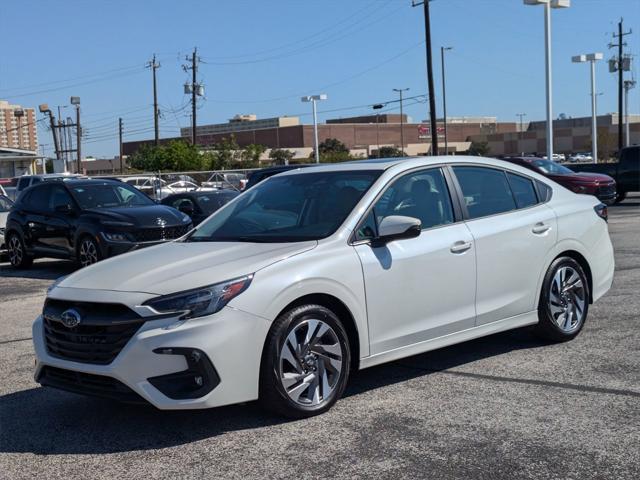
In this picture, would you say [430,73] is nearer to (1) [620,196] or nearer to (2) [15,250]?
(1) [620,196]

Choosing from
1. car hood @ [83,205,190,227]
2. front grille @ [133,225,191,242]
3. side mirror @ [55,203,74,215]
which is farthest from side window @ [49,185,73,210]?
front grille @ [133,225,191,242]

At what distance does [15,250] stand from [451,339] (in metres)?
11.3

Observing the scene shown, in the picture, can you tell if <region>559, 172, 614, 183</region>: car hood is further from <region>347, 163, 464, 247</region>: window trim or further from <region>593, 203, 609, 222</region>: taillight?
<region>347, 163, 464, 247</region>: window trim

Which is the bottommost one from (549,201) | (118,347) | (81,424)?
(81,424)

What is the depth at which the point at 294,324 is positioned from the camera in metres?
5.01

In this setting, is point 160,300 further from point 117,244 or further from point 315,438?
point 117,244

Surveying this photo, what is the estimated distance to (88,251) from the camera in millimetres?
12977

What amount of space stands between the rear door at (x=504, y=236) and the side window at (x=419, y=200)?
22 centimetres

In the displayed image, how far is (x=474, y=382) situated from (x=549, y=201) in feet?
6.58

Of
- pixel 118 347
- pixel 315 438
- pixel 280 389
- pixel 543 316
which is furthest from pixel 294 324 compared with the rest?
pixel 543 316

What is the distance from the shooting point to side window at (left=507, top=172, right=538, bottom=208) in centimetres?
678

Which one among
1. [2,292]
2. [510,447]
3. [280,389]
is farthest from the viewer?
[2,292]

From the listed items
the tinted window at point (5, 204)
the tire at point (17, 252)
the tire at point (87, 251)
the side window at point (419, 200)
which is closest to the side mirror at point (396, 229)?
the side window at point (419, 200)

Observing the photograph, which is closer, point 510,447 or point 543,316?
point 510,447
